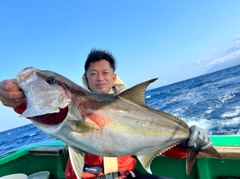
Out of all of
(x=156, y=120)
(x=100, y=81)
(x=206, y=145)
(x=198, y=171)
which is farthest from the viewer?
(x=198, y=171)

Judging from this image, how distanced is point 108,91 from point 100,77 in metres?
0.32

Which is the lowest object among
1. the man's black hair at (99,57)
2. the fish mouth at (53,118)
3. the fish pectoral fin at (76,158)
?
the fish pectoral fin at (76,158)

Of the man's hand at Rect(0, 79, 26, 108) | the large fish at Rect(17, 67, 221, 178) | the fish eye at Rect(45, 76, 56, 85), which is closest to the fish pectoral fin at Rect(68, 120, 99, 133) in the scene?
the large fish at Rect(17, 67, 221, 178)

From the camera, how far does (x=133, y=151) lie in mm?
2146

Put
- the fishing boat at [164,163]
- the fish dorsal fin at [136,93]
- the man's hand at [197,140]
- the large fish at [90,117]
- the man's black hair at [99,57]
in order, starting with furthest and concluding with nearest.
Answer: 1. the man's black hair at [99,57]
2. the fishing boat at [164,163]
3. the man's hand at [197,140]
4. the fish dorsal fin at [136,93]
5. the large fish at [90,117]

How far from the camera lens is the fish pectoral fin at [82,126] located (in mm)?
1842

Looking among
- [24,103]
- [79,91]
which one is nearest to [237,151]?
[79,91]

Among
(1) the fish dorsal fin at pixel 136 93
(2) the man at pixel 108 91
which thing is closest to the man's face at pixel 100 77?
(2) the man at pixel 108 91

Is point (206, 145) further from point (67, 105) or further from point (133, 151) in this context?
point (67, 105)

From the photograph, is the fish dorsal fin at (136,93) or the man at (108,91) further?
the fish dorsal fin at (136,93)

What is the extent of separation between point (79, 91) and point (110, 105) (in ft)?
1.12

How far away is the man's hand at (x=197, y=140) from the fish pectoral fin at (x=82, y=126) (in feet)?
4.27

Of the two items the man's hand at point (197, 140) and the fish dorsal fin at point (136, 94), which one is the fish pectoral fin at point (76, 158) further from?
the man's hand at point (197, 140)

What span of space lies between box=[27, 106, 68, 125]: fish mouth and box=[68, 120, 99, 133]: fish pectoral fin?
0.28 feet
